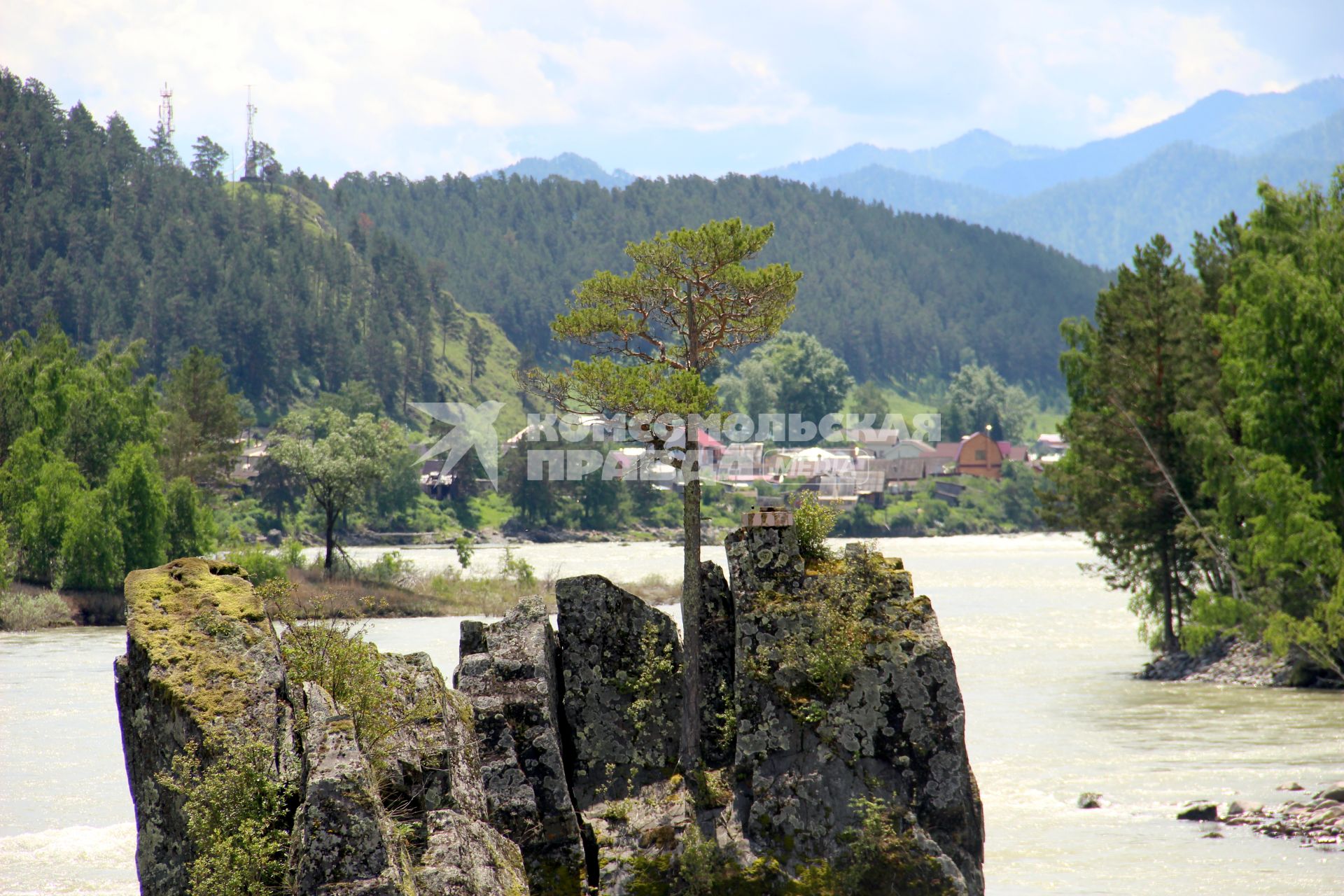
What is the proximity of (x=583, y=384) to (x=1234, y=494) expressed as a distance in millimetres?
27427

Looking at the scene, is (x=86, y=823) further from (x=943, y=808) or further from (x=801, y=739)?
(x=943, y=808)

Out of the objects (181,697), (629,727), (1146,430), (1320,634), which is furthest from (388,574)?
(181,697)

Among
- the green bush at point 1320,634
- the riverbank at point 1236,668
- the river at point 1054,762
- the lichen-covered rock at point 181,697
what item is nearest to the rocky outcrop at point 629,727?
the lichen-covered rock at point 181,697

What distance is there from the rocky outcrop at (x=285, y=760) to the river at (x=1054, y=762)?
26.1 feet

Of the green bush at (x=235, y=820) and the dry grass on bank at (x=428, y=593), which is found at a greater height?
the green bush at (x=235, y=820)

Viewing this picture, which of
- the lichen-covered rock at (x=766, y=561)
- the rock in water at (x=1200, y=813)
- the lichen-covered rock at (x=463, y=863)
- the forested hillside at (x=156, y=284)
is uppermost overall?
the forested hillside at (x=156, y=284)

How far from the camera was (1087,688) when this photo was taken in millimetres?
38500

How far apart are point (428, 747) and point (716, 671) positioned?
4.57m

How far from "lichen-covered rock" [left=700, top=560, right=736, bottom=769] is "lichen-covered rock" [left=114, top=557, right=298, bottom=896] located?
17.5ft

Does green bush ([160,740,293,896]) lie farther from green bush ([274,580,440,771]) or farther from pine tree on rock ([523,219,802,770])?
pine tree on rock ([523,219,802,770])

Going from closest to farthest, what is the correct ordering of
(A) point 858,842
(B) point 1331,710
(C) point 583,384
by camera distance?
(A) point 858,842
(C) point 583,384
(B) point 1331,710

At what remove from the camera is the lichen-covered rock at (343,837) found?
8008 mm

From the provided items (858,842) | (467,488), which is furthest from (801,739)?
(467,488)

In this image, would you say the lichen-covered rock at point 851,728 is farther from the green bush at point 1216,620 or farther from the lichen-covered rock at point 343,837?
the green bush at point 1216,620
